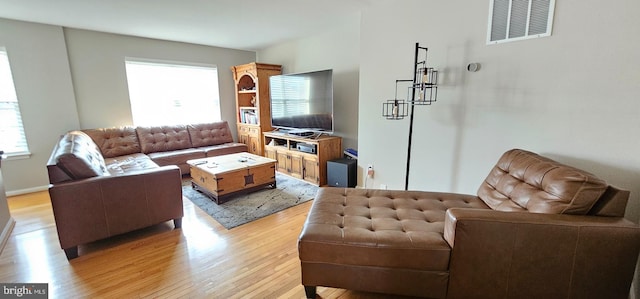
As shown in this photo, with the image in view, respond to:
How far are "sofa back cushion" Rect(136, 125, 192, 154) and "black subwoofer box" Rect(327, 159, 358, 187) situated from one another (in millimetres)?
2587

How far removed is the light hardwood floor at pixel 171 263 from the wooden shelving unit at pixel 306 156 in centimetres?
113

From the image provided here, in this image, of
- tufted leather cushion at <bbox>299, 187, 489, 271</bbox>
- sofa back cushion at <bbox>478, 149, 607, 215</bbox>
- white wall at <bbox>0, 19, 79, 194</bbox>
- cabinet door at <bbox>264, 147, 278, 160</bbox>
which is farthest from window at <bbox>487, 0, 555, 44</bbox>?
white wall at <bbox>0, 19, 79, 194</bbox>

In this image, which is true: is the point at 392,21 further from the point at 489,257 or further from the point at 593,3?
the point at 489,257

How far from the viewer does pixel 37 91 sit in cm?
342

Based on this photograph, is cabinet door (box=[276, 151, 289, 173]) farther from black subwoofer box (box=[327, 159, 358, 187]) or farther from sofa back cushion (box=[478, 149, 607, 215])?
sofa back cushion (box=[478, 149, 607, 215])

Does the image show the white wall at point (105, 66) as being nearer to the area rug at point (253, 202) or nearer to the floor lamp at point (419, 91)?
the area rug at point (253, 202)

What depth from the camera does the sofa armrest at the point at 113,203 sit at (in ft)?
6.35

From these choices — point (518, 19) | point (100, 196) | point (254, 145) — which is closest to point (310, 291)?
point (100, 196)

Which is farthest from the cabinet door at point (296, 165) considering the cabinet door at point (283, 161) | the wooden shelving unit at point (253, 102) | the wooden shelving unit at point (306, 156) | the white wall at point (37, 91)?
the white wall at point (37, 91)

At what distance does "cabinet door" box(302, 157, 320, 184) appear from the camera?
3621 millimetres

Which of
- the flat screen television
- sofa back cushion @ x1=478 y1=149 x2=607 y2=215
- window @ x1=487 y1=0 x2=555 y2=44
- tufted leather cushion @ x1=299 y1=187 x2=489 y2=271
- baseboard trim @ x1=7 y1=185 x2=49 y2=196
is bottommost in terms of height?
baseboard trim @ x1=7 y1=185 x2=49 y2=196

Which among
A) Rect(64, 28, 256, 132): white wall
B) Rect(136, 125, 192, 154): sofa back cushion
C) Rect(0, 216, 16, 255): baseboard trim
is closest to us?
Rect(0, 216, 16, 255): baseboard trim

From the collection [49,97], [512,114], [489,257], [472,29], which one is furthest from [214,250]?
[49,97]

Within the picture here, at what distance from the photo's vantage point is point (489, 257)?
4.20ft
